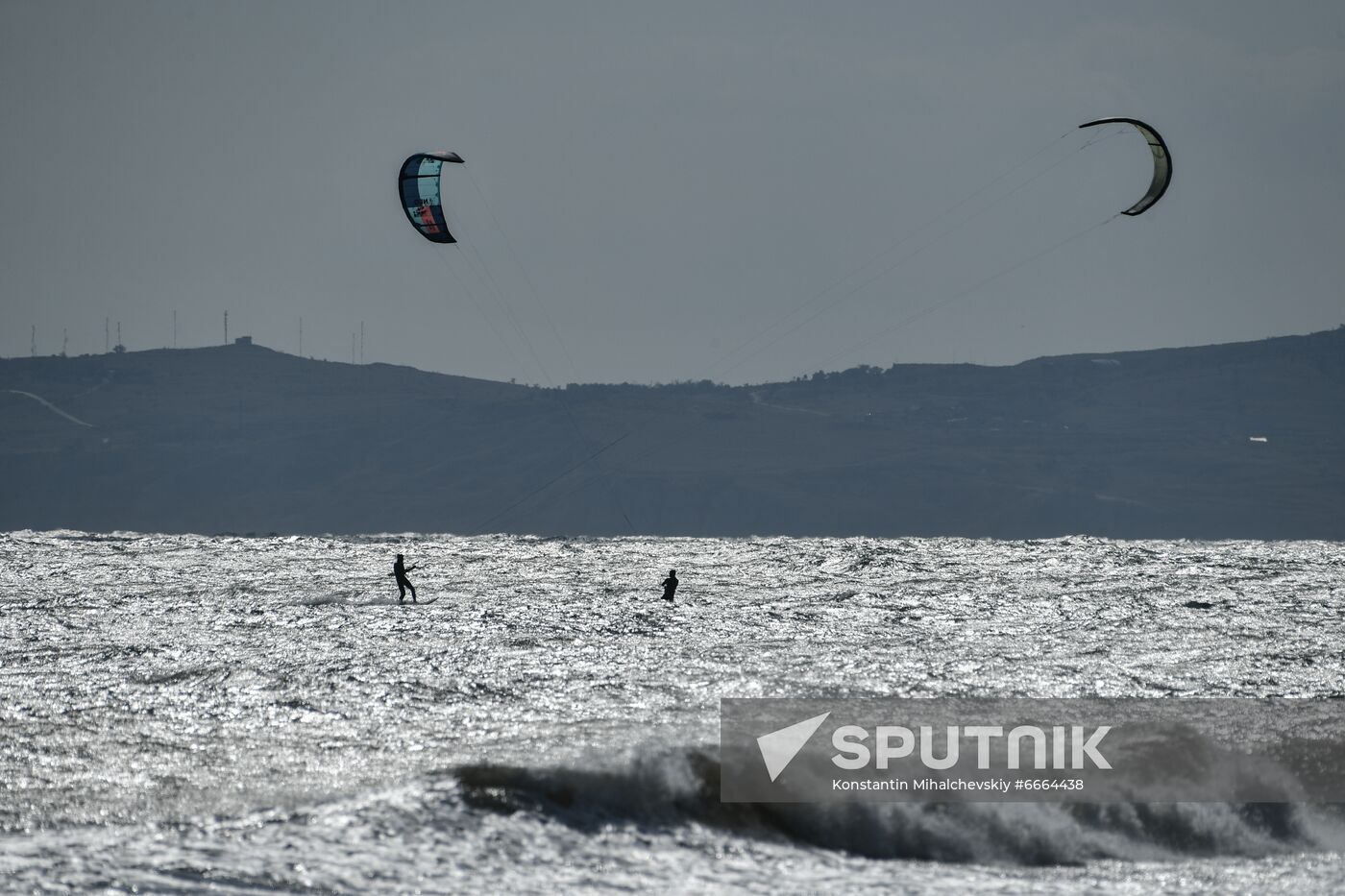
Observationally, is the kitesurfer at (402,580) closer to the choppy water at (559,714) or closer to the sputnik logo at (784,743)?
the choppy water at (559,714)

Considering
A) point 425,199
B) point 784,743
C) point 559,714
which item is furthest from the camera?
point 425,199

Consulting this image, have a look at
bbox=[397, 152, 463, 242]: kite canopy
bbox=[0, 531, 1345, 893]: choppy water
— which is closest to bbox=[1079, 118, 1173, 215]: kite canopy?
bbox=[0, 531, 1345, 893]: choppy water

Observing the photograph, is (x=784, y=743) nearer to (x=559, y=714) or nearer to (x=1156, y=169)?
(x=559, y=714)

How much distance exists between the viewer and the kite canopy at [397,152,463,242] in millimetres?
32656

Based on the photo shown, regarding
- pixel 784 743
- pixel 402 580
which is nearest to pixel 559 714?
pixel 784 743

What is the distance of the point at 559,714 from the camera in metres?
18.8

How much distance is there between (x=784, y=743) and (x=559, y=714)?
12.2ft

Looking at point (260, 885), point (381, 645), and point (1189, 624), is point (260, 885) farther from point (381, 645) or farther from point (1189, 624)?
point (1189, 624)

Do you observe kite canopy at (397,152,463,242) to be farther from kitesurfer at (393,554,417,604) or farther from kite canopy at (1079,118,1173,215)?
kite canopy at (1079,118,1173,215)

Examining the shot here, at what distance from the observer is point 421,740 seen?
16.8m

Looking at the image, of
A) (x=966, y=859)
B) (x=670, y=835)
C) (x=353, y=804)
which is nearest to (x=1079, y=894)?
(x=966, y=859)

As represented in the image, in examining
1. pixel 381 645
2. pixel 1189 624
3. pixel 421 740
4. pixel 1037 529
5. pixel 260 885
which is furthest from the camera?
pixel 1037 529

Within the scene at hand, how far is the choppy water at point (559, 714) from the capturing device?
11734 millimetres

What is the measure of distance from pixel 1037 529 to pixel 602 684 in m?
172
